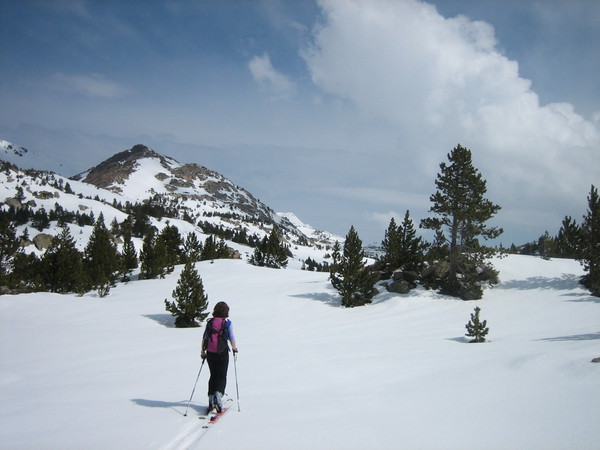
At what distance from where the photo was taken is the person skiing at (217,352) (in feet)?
24.2

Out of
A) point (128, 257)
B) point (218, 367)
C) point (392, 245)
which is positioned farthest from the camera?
point (128, 257)

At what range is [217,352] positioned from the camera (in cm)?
762

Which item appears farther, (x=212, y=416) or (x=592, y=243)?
(x=592, y=243)

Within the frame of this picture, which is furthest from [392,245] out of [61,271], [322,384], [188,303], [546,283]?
[61,271]

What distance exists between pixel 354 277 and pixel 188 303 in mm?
14102

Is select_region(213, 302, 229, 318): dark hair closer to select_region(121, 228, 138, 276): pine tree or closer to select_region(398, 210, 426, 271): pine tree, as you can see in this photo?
select_region(398, 210, 426, 271): pine tree

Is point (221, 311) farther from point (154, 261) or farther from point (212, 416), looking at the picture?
point (154, 261)

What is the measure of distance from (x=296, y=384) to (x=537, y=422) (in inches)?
229

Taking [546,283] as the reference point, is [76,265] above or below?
below

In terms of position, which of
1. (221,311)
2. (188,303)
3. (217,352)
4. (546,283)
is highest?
(221,311)

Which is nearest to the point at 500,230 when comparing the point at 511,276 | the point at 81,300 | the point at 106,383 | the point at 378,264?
the point at 511,276

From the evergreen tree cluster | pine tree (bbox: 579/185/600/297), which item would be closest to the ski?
the evergreen tree cluster

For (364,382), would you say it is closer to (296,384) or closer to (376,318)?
(296,384)

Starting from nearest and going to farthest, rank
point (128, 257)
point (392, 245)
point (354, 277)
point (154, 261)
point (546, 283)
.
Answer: point (546, 283)
point (354, 277)
point (392, 245)
point (154, 261)
point (128, 257)
